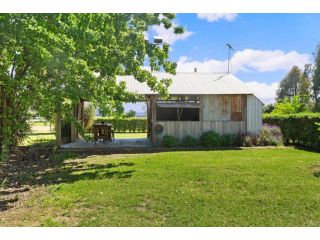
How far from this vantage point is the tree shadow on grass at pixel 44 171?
945 centimetres

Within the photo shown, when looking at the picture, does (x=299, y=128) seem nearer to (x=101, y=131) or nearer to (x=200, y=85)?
(x=200, y=85)

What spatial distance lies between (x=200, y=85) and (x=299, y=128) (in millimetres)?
5757

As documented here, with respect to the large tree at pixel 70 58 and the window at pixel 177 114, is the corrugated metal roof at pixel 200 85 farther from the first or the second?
the large tree at pixel 70 58

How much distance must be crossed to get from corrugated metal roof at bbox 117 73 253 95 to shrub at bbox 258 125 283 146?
224 centimetres

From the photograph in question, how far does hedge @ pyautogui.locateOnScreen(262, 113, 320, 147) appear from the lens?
18.6 m

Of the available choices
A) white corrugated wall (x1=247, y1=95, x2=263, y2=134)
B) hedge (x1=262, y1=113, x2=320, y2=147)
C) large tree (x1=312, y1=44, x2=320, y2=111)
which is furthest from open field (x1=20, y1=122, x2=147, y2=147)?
large tree (x1=312, y1=44, x2=320, y2=111)

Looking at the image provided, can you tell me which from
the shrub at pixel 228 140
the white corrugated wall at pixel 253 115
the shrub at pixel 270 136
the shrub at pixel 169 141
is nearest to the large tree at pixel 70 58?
the shrub at pixel 169 141

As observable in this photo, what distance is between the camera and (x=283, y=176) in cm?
1073

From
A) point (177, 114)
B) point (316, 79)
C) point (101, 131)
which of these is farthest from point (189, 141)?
point (316, 79)

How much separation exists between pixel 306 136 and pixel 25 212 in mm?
15623

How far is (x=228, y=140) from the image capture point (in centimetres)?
1986

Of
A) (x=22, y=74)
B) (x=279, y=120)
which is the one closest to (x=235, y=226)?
(x=22, y=74)

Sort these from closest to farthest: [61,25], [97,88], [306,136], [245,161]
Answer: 1. [61,25]
2. [97,88]
3. [245,161]
4. [306,136]
